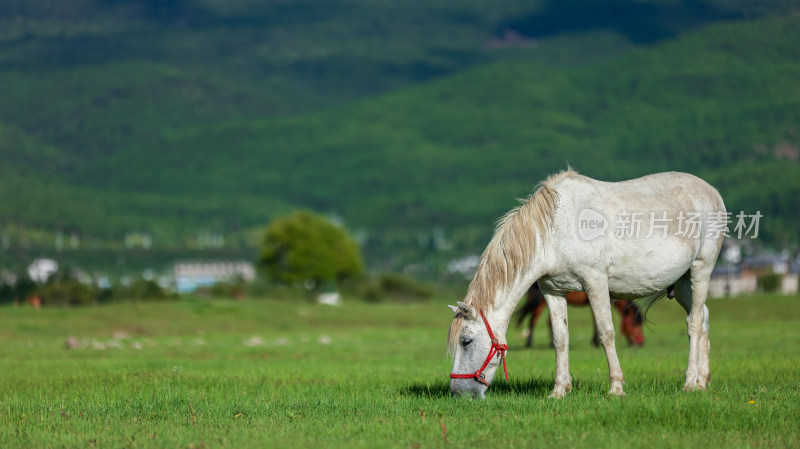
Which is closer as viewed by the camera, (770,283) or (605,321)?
(605,321)

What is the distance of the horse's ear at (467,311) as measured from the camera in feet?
44.2

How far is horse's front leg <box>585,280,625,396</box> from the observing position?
13.7 meters

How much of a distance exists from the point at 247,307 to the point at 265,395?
3766 cm

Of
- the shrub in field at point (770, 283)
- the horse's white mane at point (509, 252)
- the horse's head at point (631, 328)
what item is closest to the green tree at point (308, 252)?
the shrub in field at point (770, 283)

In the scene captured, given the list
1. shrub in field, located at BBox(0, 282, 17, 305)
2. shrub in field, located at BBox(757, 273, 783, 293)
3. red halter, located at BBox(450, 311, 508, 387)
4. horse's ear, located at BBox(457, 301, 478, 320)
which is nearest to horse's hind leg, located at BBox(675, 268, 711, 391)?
red halter, located at BBox(450, 311, 508, 387)

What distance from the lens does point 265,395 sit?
1484 centimetres

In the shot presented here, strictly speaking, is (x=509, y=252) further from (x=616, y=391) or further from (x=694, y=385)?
(x=694, y=385)

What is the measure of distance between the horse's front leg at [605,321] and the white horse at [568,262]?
1 centimetres

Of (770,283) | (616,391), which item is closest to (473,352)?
(616,391)

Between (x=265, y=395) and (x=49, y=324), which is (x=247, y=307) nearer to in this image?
(x=49, y=324)

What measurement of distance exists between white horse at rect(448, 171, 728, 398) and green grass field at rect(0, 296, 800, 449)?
608 mm

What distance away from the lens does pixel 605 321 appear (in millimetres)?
13789

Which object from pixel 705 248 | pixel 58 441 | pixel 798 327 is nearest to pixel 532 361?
pixel 705 248

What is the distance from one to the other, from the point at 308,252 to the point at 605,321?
320 ft
